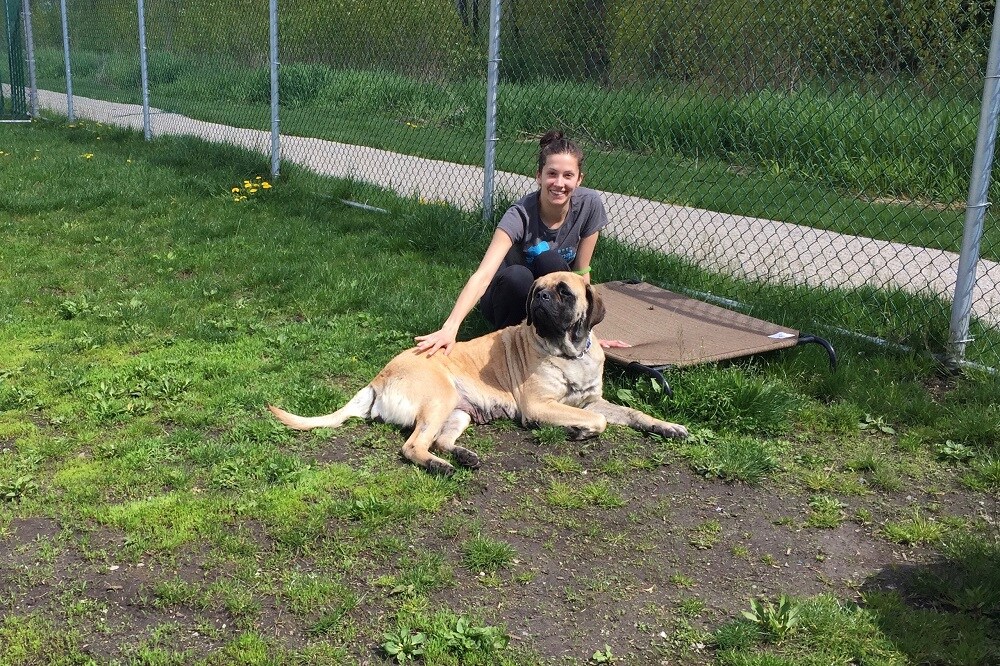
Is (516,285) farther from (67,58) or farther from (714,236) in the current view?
(67,58)

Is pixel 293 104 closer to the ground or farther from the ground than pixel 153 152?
farther from the ground

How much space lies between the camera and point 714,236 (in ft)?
25.9

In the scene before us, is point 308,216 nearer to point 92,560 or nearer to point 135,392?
point 135,392

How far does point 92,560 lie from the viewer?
310 cm

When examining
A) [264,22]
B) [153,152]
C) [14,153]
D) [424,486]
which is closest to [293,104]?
[264,22]

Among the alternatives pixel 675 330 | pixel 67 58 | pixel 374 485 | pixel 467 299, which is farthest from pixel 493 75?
pixel 67 58

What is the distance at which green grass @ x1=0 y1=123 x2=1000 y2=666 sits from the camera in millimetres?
2764

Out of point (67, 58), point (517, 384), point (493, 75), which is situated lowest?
point (517, 384)

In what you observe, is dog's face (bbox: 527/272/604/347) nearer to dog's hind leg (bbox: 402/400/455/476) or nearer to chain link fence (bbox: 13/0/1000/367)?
dog's hind leg (bbox: 402/400/455/476)

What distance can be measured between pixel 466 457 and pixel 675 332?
175 centimetres

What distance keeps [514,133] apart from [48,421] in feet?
16.8

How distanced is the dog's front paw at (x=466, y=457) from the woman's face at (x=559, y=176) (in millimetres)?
1555

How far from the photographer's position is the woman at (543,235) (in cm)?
467

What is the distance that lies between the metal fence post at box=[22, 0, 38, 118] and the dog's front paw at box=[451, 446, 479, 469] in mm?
15045
